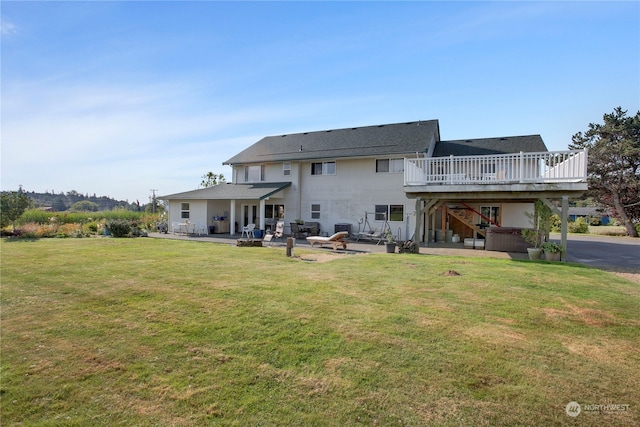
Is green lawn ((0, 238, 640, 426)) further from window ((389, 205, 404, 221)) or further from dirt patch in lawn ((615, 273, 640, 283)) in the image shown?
window ((389, 205, 404, 221))

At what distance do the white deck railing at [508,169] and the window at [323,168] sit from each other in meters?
7.25

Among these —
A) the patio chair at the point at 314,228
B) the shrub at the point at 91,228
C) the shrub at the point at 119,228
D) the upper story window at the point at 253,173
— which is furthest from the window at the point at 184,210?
the patio chair at the point at 314,228

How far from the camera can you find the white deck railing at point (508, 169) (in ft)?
40.0

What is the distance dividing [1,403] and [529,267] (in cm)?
1149

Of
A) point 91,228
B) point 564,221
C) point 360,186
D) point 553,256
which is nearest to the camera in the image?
point 553,256

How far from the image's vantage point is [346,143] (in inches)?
897

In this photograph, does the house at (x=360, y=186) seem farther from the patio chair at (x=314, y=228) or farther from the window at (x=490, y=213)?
the patio chair at (x=314, y=228)

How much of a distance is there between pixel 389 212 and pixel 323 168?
17.9 feet

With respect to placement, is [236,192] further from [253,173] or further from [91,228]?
[91,228]

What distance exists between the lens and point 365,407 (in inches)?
132

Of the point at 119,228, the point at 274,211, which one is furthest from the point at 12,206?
the point at 274,211

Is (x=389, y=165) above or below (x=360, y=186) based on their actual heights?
above

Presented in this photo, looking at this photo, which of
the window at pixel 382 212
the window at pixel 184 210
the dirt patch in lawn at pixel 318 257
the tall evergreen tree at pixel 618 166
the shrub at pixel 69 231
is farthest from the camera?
the tall evergreen tree at pixel 618 166

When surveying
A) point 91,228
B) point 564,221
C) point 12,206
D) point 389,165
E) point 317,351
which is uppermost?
point 389,165
